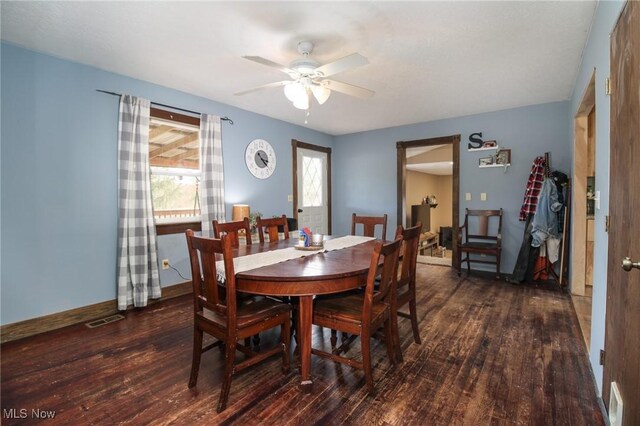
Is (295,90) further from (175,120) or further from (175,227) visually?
(175,227)

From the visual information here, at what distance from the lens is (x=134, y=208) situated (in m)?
3.16

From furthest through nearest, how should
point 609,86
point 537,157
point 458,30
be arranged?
point 537,157 → point 458,30 → point 609,86

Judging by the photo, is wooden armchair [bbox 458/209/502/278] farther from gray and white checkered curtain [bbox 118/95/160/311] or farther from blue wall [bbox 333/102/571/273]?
gray and white checkered curtain [bbox 118/95/160/311]

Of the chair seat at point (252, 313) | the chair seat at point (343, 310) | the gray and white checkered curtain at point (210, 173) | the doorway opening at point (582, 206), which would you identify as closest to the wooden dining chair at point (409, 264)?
the chair seat at point (343, 310)

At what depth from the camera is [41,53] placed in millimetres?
2664

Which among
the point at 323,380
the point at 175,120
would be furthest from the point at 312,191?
the point at 323,380

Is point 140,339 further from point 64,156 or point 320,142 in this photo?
point 320,142

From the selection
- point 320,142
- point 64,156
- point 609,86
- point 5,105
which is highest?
point 320,142

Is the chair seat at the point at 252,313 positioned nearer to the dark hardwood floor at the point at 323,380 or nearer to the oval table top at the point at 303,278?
the oval table top at the point at 303,278

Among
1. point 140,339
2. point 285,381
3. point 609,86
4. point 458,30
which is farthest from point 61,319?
point 609,86

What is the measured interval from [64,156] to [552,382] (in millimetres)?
4143

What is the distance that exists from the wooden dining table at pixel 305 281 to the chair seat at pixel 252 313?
5.9 inches

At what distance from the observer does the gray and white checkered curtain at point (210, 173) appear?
3836mm

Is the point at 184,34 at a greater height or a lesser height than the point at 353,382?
greater
